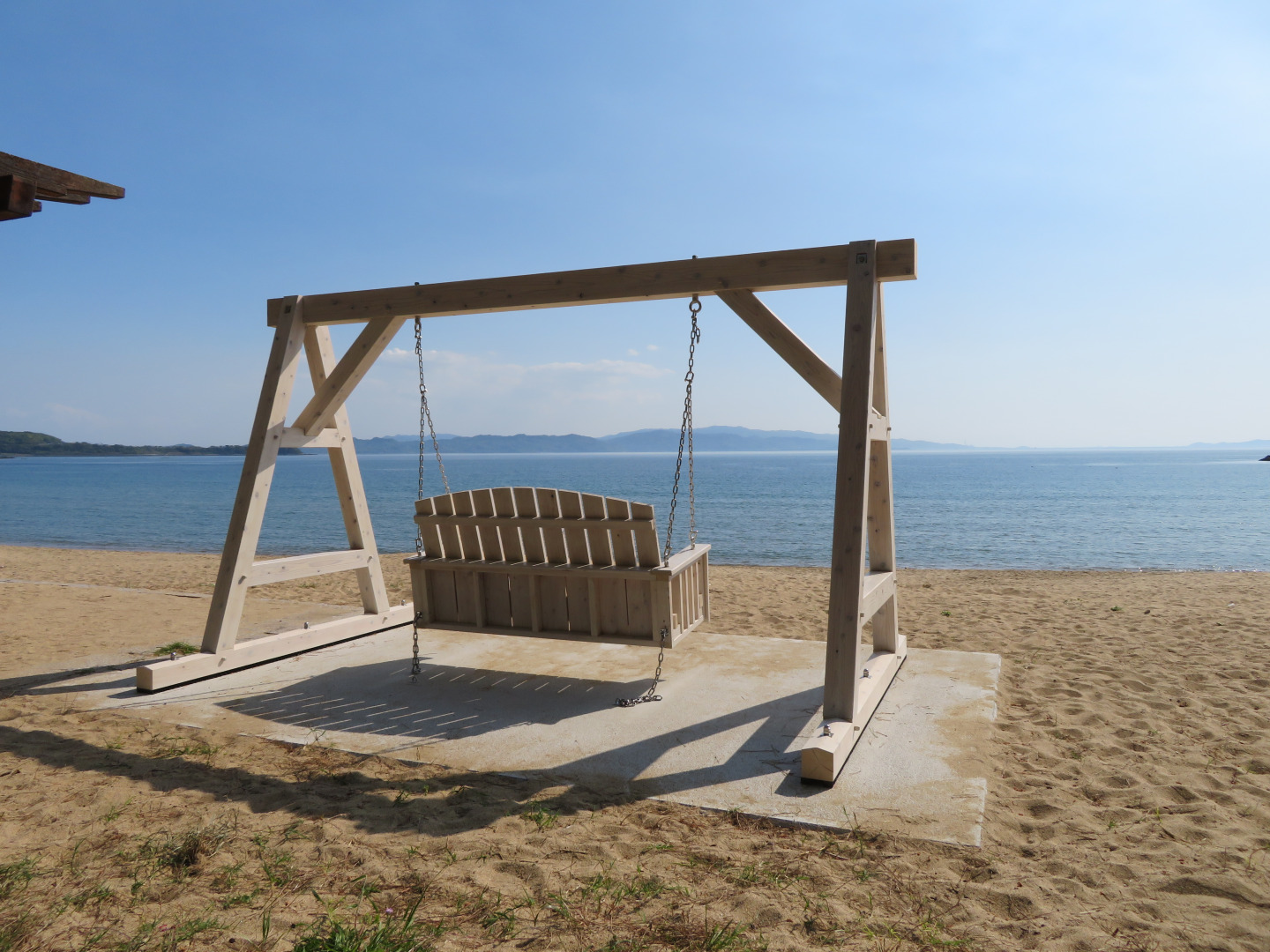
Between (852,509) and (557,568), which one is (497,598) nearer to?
(557,568)

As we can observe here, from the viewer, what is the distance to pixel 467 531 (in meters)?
4.89

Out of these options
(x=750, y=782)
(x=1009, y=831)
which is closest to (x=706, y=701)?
(x=750, y=782)

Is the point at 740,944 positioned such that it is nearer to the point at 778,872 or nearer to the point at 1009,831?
the point at 778,872

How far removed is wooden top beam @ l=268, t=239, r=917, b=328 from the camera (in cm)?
397

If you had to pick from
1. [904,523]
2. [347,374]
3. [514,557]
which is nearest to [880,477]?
[514,557]

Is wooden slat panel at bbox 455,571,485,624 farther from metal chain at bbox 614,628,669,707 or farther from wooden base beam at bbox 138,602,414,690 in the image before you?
wooden base beam at bbox 138,602,414,690

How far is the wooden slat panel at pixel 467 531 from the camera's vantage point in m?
4.86

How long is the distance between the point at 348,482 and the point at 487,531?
6.18ft

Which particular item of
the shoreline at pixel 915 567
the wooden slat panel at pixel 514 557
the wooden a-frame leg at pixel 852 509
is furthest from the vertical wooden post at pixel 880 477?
the shoreline at pixel 915 567

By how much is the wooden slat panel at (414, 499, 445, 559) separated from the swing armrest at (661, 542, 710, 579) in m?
1.56

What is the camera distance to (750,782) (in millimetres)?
3438

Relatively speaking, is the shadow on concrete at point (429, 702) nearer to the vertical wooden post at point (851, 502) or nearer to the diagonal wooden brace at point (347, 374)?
the vertical wooden post at point (851, 502)

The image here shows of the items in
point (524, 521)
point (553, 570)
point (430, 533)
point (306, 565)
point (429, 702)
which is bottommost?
point (429, 702)

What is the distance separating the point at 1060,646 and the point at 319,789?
19.5 feet
